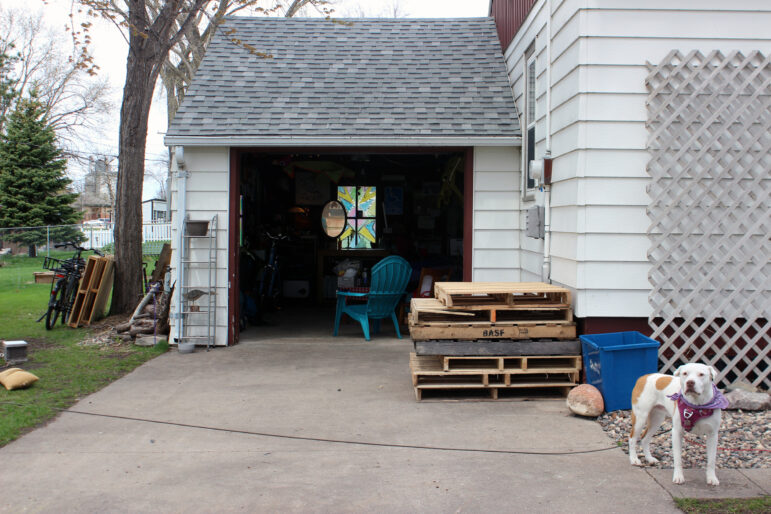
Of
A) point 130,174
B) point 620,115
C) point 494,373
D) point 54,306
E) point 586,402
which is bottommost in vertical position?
point 586,402

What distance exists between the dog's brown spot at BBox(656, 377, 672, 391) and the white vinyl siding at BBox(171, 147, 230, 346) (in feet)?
17.3

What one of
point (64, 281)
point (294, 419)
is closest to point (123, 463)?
point (294, 419)

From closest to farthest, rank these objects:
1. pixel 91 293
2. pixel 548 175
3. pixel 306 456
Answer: pixel 306 456 → pixel 548 175 → pixel 91 293

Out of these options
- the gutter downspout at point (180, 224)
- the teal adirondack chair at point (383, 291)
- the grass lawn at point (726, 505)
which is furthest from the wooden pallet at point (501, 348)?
the gutter downspout at point (180, 224)

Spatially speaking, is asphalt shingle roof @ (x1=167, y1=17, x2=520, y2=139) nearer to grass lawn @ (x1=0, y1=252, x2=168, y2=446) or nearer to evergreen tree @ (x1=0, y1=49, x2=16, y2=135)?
grass lawn @ (x1=0, y1=252, x2=168, y2=446)

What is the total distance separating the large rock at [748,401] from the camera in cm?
504

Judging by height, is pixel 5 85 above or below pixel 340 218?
above

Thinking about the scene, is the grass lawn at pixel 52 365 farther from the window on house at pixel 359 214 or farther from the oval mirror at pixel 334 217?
the window on house at pixel 359 214

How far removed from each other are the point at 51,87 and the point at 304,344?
3062 centimetres

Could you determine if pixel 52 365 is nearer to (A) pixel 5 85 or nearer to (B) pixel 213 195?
(B) pixel 213 195

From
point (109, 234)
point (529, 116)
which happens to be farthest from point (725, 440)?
point (109, 234)

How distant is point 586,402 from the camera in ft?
16.4

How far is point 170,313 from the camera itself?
26.6 feet

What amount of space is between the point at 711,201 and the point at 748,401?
158 centimetres
